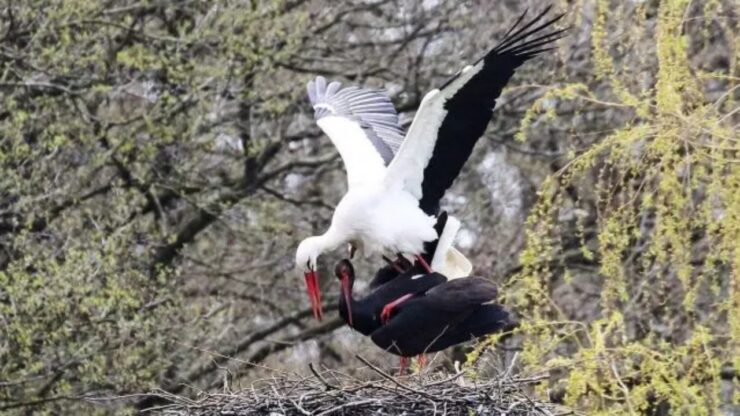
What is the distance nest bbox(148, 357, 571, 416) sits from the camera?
20.0ft

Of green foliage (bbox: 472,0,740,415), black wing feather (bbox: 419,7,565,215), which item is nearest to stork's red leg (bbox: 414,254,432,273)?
black wing feather (bbox: 419,7,565,215)

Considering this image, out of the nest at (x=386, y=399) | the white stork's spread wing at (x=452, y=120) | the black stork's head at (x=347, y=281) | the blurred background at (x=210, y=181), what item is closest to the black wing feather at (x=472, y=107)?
the white stork's spread wing at (x=452, y=120)

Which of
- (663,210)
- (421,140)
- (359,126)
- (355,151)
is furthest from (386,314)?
(359,126)

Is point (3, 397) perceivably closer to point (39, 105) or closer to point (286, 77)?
point (39, 105)

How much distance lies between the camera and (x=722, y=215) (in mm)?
6613

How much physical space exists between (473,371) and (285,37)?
5.68 metres

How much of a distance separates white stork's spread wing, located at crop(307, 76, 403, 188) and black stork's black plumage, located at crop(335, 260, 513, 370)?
0.80 m

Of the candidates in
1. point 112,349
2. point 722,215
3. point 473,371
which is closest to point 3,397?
point 112,349

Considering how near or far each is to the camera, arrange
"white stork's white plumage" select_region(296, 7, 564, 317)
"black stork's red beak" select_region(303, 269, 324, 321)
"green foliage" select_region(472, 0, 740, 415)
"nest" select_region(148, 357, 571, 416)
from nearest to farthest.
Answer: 1. "nest" select_region(148, 357, 571, 416)
2. "green foliage" select_region(472, 0, 740, 415)
3. "white stork's white plumage" select_region(296, 7, 564, 317)
4. "black stork's red beak" select_region(303, 269, 324, 321)

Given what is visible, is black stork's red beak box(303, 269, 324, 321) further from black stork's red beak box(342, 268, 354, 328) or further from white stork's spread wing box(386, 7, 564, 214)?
white stork's spread wing box(386, 7, 564, 214)

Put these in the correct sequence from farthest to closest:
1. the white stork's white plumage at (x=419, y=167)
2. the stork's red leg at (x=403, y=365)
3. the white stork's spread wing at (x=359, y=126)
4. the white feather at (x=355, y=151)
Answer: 1. the white stork's spread wing at (x=359, y=126)
2. the white feather at (x=355, y=151)
3. the stork's red leg at (x=403, y=365)
4. the white stork's white plumage at (x=419, y=167)

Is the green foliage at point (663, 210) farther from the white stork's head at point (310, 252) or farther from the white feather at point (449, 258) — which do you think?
the white stork's head at point (310, 252)

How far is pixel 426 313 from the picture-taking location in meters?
6.97

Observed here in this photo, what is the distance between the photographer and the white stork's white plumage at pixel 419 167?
720 cm
